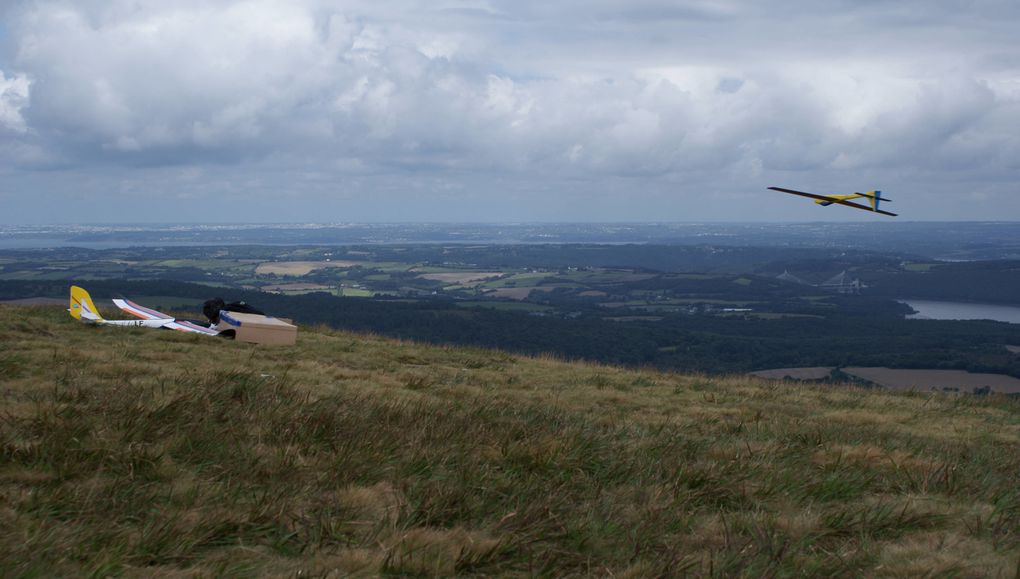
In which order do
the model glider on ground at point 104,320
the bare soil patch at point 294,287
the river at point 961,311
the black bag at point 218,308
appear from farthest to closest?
the river at point 961,311, the bare soil patch at point 294,287, the black bag at point 218,308, the model glider on ground at point 104,320

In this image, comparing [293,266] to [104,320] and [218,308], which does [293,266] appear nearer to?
[218,308]

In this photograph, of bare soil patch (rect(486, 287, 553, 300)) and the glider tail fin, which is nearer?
the glider tail fin

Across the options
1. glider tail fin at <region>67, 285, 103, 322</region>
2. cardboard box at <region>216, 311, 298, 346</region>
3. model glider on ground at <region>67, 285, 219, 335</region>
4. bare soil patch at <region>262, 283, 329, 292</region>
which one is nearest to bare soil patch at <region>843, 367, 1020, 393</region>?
cardboard box at <region>216, 311, 298, 346</region>

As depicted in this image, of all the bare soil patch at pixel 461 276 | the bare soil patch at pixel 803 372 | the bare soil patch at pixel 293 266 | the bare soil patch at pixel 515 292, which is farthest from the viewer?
the bare soil patch at pixel 461 276

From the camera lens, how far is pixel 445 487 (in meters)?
6.03

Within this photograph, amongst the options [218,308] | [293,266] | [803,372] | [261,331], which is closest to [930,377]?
[803,372]

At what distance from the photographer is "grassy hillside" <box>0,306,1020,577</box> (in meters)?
4.86

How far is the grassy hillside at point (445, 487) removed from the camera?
4855 millimetres

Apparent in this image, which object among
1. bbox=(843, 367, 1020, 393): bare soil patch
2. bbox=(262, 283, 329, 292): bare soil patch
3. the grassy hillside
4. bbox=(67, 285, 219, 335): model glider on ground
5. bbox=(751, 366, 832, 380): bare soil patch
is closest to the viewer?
the grassy hillside

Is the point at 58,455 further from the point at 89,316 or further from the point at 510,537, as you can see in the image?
the point at 89,316

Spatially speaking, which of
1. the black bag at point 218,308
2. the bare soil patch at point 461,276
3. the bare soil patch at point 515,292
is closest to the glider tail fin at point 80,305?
the black bag at point 218,308

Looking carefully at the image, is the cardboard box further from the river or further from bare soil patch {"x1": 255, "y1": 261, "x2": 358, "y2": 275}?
the river

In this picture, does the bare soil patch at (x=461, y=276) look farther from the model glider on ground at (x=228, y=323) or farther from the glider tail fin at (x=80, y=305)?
the model glider on ground at (x=228, y=323)

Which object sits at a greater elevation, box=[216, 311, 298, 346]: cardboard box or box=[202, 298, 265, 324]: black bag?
box=[202, 298, 265, 324]: black bag
